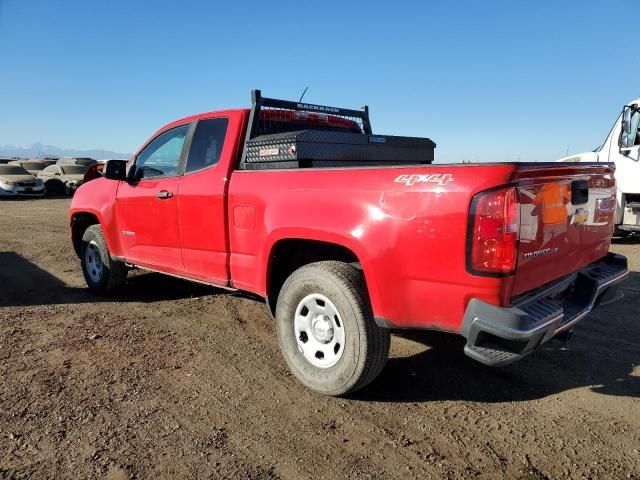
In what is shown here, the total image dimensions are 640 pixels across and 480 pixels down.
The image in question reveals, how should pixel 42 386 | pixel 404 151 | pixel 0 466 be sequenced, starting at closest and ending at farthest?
pixel 0 466 < pixel 42 386 < pixel 404 151

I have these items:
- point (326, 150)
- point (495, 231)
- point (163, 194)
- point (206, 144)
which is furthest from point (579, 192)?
point (163, 194)

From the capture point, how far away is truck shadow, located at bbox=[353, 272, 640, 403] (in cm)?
351

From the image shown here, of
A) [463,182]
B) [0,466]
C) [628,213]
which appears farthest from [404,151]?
[628,213]

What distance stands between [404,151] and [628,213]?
6322mm

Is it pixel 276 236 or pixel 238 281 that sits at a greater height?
pixel 276 236

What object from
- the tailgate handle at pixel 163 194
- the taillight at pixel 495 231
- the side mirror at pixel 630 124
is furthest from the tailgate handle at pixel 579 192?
the side mirror at pixel 630 124

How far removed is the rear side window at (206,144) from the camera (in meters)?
4.39

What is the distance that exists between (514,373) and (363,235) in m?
1.77

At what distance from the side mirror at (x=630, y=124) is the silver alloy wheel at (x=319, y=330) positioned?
321 inches

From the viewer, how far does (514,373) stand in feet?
12.6

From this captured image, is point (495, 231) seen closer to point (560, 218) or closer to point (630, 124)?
point (560, 218)

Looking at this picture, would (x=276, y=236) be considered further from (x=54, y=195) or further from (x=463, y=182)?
(x=54, y=195)

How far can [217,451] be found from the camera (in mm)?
A: 2793

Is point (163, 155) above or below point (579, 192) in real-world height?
above
